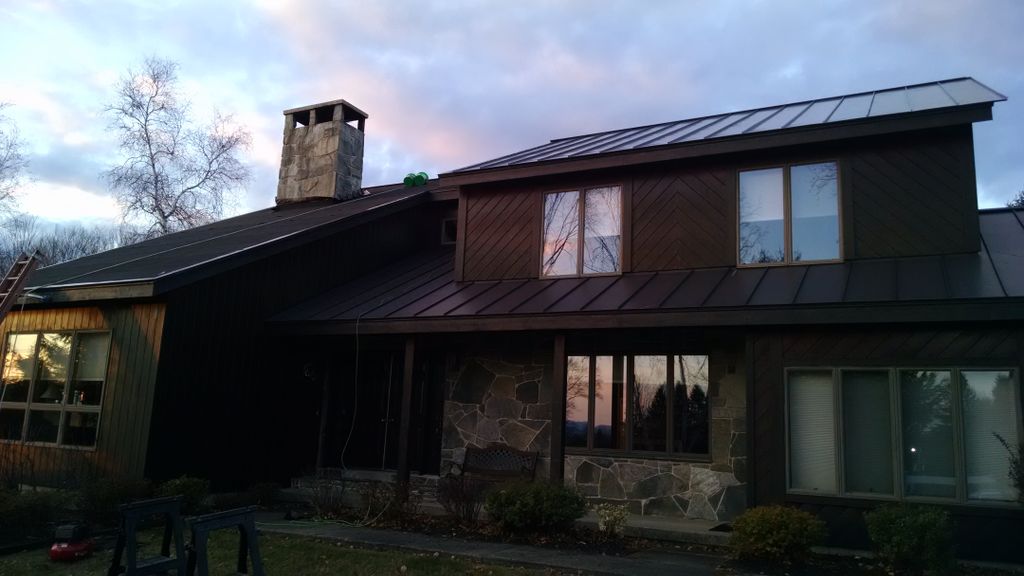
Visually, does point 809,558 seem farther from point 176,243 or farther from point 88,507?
point 176,243

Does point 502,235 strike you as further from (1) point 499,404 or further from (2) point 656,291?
(2) point 656,291

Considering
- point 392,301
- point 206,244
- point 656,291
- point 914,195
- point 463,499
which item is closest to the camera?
point 463,499

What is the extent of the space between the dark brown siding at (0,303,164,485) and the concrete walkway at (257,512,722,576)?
8.70 feet

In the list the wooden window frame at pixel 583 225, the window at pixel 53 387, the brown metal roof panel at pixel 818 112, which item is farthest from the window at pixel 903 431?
the window at pixel 53 387

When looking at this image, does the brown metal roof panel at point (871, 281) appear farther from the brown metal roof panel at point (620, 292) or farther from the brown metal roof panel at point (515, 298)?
the brown metal roof panel at point (515, 298)

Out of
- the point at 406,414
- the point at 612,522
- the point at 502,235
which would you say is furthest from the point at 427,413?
the point at 612,522

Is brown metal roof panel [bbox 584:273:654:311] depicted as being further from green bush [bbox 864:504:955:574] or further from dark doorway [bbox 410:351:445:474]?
green bush [bbox 864:504:955:574]

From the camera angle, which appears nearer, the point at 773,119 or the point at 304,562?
the point at 304,562

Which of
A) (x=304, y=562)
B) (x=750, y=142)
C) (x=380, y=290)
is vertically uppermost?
(x=750, y=142)

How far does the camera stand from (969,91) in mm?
9672

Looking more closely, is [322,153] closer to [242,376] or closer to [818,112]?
[242,376]

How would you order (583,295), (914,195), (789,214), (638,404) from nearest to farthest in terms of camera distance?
(914,195), (789,214), (583,295), (638,404)

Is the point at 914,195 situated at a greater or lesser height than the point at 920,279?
greater

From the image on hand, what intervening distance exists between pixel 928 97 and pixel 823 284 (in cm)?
373
